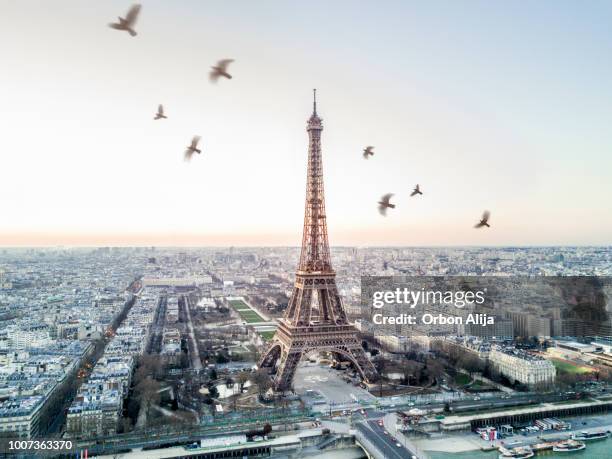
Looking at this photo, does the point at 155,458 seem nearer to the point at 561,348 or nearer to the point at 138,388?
the point at 138,388

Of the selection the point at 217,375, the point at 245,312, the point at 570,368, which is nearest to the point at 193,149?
the point at 217,375

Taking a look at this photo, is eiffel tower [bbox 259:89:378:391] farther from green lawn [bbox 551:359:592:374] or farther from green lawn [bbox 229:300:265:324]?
green lawn [bbox 229:300:265:324]

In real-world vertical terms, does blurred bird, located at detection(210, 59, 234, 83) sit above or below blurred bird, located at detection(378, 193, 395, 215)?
above

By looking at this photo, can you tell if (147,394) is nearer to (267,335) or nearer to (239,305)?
(267,335)

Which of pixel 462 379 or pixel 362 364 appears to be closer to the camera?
pixel 362 364

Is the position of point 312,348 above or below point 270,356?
above

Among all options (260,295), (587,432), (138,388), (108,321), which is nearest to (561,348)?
(587,432)

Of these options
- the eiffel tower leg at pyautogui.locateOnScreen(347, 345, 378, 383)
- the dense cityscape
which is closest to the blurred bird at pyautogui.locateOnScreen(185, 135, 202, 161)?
the dense cityscape
